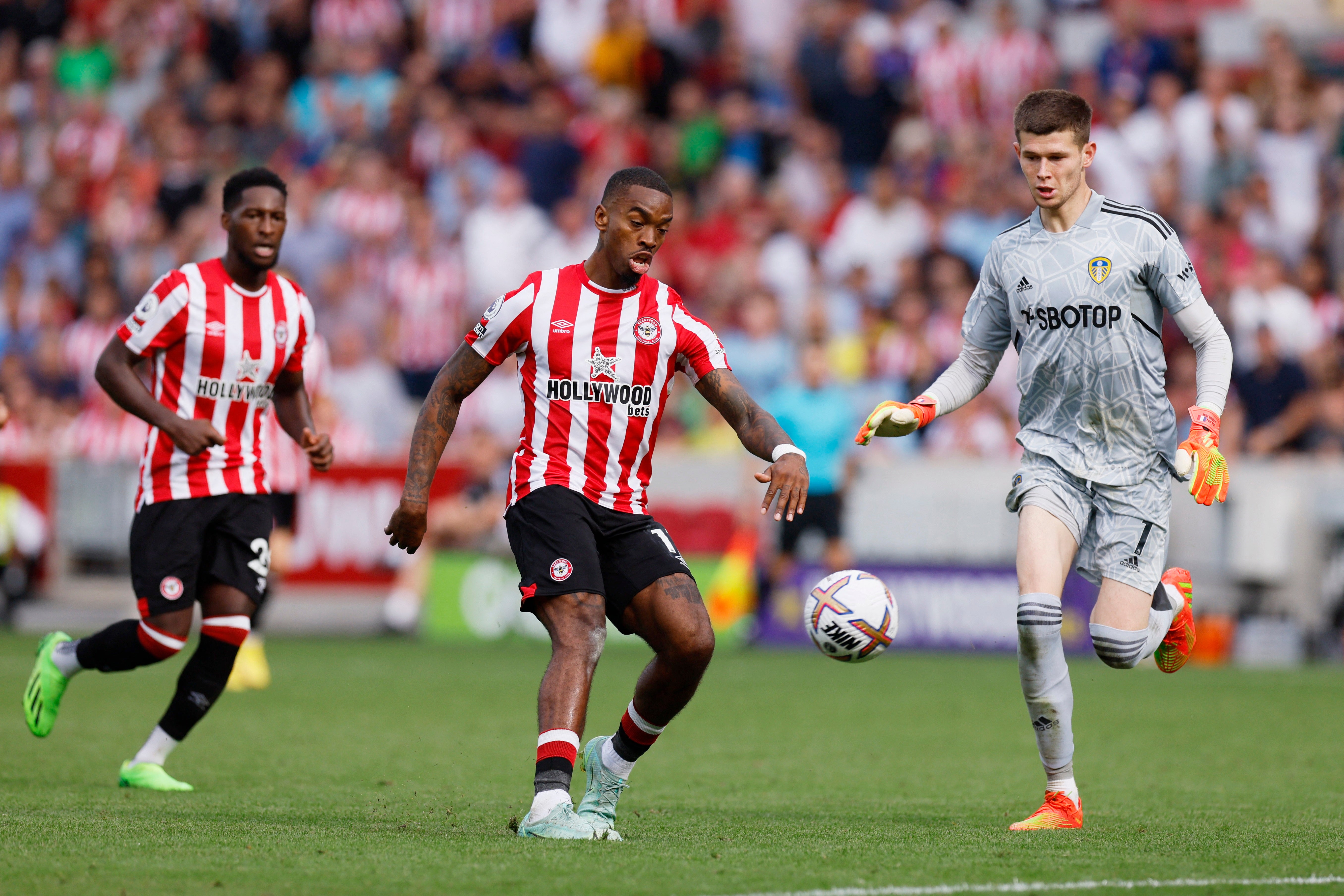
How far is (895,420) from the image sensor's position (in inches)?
249

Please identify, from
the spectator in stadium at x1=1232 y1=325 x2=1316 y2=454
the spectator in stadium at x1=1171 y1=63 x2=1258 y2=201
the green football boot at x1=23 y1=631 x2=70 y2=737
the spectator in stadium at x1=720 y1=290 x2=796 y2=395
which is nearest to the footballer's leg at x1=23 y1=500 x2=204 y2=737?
the green football boot at x1=23 y1=631 x2=70 y2=737

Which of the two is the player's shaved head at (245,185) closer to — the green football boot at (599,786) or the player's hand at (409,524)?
the player's hand at (409,524)

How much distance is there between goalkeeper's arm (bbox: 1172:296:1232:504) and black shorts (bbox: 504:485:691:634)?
1.81 meters

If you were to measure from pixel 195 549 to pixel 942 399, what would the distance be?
3.32m

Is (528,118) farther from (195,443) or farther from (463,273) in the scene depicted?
(195,443)

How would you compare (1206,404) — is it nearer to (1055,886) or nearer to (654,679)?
(1055,886)

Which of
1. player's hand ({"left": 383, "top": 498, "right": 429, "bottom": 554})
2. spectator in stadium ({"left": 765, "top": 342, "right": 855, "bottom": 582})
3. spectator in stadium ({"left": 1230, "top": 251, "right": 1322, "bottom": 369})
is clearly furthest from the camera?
spectator in stadium ({"left": 1230, "top": 251, "right": 1322, "bottom": 369})

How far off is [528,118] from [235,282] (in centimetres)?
1305

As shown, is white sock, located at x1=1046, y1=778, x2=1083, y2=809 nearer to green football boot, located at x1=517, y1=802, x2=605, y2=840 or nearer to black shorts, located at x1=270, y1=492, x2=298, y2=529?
green football boot, located at x1=517, y1=802, x2=605, y2=840

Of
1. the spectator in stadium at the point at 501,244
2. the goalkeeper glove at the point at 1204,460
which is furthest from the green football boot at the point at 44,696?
the spectator in stadium at the point at 501,244

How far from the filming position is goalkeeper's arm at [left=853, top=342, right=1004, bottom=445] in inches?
249

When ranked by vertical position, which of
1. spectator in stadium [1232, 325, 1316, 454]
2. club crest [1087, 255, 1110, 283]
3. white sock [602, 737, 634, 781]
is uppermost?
spectator in stadium [1232, 325, 1316, 454]

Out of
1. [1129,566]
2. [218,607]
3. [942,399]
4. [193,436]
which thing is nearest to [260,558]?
[218,607]

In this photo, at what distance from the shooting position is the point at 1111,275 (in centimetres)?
629
